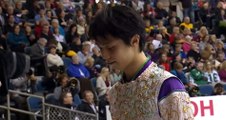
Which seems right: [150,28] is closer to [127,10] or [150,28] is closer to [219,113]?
[219,113]

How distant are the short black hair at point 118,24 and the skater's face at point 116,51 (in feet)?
0.04

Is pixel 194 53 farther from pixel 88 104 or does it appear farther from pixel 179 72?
pixel 88 104

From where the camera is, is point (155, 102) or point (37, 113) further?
point (37, 113)

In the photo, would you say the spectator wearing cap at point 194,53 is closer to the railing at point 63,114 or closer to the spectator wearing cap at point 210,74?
the spectator wearing cap at point 210,74

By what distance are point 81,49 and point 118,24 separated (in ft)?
35.2

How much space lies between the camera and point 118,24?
6.13 ft

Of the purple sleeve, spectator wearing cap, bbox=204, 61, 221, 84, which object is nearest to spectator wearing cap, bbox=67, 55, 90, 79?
spectator wearing cap, bbox=204, 61, 221, 84

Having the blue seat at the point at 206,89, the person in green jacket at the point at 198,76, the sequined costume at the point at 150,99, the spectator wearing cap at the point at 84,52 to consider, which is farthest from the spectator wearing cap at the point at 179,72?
the sequined costume at the point at 150,99

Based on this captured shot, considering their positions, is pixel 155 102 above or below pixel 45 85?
above

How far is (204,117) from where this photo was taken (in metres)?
8.75

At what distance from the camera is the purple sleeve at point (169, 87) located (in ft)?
6.03

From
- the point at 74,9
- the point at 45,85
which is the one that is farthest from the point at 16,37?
the point at 74,9

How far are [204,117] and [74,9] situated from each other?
26.6 feet

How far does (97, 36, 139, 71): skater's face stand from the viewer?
1.88 meters
